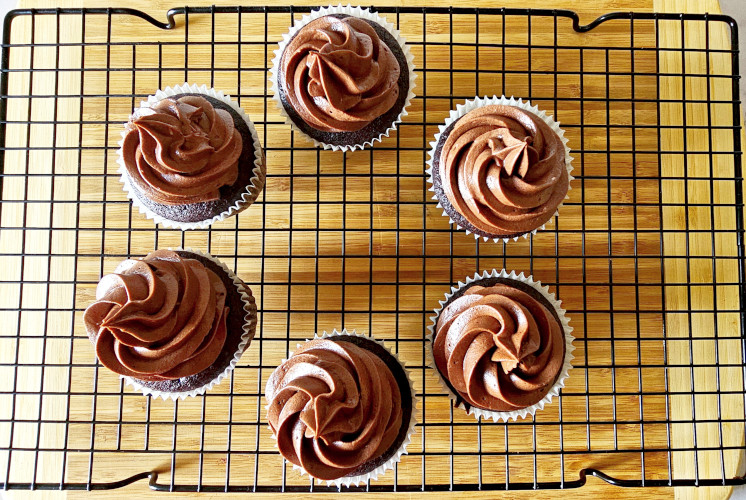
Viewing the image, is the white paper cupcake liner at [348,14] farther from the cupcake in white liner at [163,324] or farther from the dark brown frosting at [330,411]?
the dark brown frosting at [330,411]

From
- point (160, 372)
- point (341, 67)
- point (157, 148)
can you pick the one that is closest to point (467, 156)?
point (341, 67)

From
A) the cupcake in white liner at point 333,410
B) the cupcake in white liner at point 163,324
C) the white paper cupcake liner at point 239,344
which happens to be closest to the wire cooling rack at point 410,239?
the white paper cupcake liner at point 239,344

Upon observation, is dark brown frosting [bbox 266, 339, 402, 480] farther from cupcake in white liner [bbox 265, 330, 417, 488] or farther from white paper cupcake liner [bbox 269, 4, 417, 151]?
white paper cupcake liner [bbox 269, 4, 417, 151]

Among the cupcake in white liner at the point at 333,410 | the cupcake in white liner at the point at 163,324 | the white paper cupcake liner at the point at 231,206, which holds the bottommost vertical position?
the cupcake in white liner at the point at 333,410

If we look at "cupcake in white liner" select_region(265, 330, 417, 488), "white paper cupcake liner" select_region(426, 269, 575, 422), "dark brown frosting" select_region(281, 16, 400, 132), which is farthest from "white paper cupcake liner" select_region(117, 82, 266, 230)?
"white paper cupcake liner" select_region(426, 269, 575, 422)

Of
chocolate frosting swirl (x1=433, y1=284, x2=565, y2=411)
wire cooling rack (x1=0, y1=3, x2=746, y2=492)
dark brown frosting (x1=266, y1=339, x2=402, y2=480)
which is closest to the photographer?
dark brown frosting (x1=266, y1=339, x2=402, y2=480)
